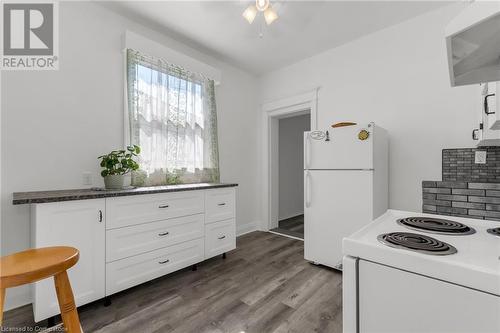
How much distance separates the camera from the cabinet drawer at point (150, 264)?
1768 millimetres

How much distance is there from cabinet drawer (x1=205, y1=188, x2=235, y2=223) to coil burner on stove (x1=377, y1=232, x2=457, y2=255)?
1.88 metres

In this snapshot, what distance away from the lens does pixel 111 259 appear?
175 centimetres

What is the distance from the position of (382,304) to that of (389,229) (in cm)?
40

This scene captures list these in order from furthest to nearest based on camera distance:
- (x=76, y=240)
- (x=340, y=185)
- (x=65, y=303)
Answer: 1. (x=340, y=185)
2. (x=76, y=240)
3. (x=65, y=303)

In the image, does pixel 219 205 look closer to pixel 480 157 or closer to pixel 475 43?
pixel 475 43

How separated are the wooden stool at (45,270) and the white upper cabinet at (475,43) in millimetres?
1685

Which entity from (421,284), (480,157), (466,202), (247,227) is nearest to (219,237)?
(247,227)

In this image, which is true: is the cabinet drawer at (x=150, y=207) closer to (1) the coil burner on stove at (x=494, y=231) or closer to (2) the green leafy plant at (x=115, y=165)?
(2) the green leafy plant at (x=115, y=165)

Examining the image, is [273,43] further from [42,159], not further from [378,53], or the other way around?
[42,159]

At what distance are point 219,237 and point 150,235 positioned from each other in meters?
0.82

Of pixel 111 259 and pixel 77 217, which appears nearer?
pixel 77 217

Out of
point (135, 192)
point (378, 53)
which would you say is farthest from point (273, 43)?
point (135, 192)

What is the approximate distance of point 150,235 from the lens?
1967mm

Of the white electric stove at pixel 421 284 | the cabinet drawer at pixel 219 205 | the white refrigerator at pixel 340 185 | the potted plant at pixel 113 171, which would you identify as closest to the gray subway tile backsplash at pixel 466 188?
the white refrigerator at pixel 340 185
